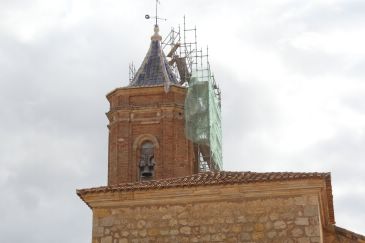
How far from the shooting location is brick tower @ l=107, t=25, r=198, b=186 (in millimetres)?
29750

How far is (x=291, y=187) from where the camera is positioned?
10.6 metres

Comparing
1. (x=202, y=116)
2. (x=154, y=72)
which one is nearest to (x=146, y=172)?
(x=202, y=116)

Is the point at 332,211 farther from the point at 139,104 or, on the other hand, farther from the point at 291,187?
the point at 139,104

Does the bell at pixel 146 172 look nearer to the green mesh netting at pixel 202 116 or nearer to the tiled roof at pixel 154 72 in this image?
the green mesh netting at pixel 202 116

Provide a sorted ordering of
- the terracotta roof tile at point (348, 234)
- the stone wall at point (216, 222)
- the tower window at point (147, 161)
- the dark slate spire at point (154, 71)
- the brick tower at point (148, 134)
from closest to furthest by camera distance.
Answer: the stone wall at point (216, 222), the terracotta roof tile at point (348, 234), the brick tower at point (148, 134), the tower window at point (147, 161), the dark slate spire at point (154, 71)

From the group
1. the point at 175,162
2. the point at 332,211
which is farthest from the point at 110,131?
the point at 332,211

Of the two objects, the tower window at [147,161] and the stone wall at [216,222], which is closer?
the stone wall at [216,222]

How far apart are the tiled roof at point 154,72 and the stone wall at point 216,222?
20.6m

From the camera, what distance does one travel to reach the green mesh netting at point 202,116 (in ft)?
100

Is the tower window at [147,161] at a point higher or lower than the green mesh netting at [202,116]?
lower

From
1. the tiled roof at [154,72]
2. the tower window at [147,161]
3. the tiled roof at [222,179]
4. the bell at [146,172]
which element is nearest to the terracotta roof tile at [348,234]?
the tiled roof at [222,179]

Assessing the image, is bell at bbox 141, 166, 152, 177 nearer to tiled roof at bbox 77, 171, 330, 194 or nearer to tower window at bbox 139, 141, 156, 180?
tower window at bbox 139, 141, 156, 180

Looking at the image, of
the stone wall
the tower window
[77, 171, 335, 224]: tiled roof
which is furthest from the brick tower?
the stone wall

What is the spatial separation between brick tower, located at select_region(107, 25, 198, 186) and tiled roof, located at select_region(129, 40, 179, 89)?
0.06 meters
